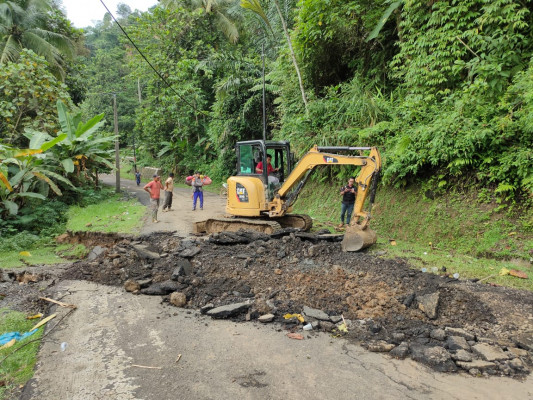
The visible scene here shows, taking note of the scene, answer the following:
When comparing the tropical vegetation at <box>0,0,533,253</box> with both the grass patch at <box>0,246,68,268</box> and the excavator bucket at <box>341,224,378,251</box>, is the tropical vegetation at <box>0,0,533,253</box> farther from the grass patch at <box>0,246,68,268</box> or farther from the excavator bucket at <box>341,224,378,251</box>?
the excavator bucket at <box>341,224,378,251</box>

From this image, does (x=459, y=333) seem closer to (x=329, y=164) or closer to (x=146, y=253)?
(x=329, y=164)

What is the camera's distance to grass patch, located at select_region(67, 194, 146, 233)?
1203 cm

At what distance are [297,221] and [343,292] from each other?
4383 millimetres

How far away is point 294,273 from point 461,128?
5.31m

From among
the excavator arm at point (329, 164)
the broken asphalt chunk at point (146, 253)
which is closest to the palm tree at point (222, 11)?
the excavator arm at point (329, 164)

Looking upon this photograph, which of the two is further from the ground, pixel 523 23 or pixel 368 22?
pixel 368 22

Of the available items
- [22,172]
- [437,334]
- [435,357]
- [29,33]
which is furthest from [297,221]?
[29,33]

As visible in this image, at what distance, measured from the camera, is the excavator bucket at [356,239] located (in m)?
7.93

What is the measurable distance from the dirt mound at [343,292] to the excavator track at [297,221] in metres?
1.23

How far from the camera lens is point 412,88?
10.9m

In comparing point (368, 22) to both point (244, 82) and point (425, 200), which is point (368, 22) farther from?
point (244, 82)

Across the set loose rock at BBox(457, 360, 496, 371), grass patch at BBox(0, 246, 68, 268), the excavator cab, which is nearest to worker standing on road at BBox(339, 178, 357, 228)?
the excavator cab

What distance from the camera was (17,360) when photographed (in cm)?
438

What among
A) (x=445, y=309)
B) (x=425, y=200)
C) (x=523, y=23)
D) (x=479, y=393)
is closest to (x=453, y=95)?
(x=523, y=23)
